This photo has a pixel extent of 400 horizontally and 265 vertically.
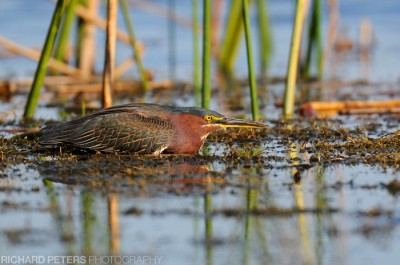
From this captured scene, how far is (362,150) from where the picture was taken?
24.4 feet

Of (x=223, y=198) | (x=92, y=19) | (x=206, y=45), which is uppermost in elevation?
(x=92, y=19)

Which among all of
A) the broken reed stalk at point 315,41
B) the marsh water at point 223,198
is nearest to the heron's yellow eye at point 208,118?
the marsh water at point 223,198

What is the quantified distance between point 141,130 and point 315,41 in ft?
20.0

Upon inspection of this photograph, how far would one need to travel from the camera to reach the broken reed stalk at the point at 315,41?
12.2 m

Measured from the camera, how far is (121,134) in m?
7.24

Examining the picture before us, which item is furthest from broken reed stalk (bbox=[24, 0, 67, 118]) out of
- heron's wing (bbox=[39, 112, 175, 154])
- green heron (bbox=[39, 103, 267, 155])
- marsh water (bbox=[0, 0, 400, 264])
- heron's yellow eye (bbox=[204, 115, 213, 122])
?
heron's yellow eye (bbox=[204, 115, 213, 122])

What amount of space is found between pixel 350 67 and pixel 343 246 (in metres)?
9.84

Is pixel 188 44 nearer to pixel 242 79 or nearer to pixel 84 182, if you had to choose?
pixel 242 79

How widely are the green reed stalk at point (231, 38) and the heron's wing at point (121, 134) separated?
6.37 metres

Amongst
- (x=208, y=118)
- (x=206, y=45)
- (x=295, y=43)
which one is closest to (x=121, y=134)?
(x=208, y=118)

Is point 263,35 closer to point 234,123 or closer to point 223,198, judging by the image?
point 234,123

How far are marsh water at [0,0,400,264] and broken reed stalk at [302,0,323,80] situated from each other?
2799 mm

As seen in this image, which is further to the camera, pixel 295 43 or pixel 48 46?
pixel 295 43

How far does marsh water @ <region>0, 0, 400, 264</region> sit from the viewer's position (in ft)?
15.9
